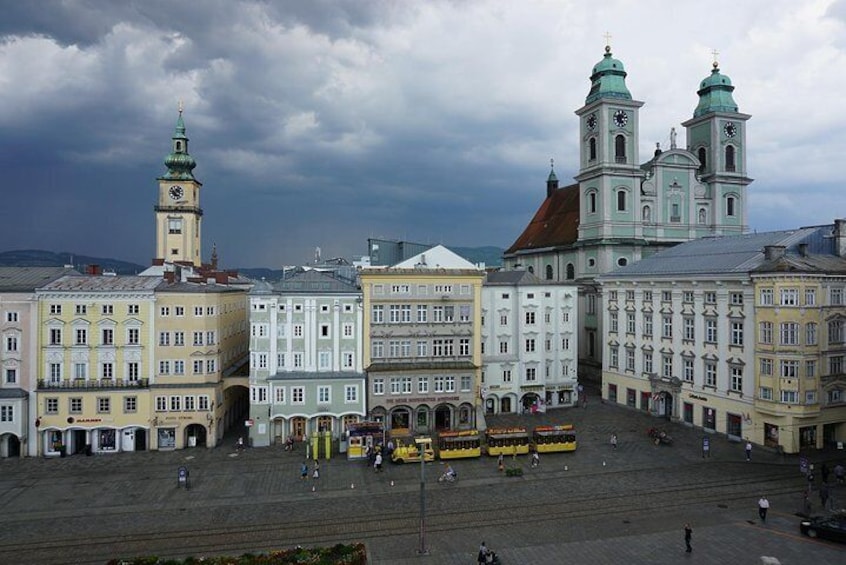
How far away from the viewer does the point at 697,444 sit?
4897cm

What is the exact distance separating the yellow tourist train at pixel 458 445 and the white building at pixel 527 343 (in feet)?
47.1

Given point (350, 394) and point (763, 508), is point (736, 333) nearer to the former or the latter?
point (763, 508)

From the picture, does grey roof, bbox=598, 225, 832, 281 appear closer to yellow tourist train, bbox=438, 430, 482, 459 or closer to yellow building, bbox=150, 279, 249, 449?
yellow tourist train, bbox=438, 430, 482, 459

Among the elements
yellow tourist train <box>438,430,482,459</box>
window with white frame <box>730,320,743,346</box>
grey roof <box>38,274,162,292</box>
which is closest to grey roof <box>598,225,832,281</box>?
window with white frame <box>730,320,743,346</box>

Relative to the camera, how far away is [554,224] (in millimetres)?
94125

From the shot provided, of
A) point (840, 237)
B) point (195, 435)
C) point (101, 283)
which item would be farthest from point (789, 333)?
point (101, 283)

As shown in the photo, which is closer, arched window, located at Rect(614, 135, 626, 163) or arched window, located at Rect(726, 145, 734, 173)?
arched window, located at Rect(614, 135, 626, 163)

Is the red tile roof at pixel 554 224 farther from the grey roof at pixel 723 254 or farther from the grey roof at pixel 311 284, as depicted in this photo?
the grey roof at pixel 311 284

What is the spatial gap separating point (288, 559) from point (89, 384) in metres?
30.9

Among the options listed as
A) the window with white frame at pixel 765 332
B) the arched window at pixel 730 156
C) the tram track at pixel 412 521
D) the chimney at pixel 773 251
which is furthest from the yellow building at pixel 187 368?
the arched window at pixel 730 156

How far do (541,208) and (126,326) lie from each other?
73.0 m

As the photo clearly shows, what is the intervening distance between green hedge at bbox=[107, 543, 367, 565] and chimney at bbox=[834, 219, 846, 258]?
47.5 metres

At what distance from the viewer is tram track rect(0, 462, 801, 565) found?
96.8 ft

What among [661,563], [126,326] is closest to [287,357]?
[126,326]
